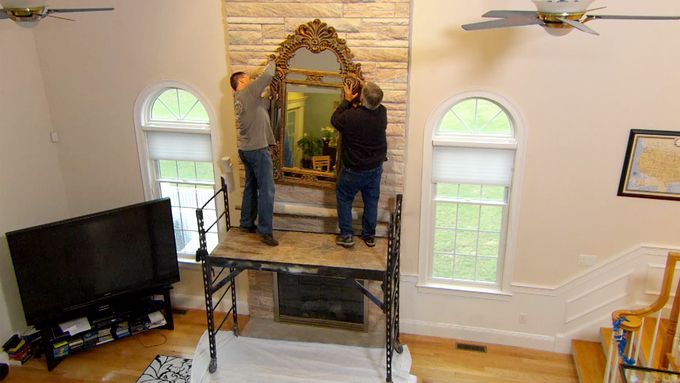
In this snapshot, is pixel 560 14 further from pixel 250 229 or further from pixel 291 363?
pixel 291 363

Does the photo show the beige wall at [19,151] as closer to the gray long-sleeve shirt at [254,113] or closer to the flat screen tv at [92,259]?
the flat screen tv at [92,259]

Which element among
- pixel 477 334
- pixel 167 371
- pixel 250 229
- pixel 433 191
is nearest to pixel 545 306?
pixel 477 334

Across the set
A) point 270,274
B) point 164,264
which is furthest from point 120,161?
point 270,274

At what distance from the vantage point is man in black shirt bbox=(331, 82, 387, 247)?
4418 millimetres

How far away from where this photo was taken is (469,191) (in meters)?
5.31

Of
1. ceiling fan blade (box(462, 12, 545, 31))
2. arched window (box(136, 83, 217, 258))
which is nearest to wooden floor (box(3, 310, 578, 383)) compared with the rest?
arched window (box(136, 83, 217, 258))

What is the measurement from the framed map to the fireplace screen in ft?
9.32

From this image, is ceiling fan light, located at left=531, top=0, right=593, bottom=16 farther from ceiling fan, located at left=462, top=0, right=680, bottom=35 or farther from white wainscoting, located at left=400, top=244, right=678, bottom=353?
white wainscoting, located at left=400, top=244, right=678, bottom=353

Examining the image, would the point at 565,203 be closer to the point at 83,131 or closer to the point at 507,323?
the point at 507,323

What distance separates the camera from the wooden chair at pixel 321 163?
505cm

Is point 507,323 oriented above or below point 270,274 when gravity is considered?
below

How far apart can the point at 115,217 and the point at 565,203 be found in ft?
14.8

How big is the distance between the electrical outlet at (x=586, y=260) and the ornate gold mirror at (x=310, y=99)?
2571mm

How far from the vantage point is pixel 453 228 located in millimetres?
5441
